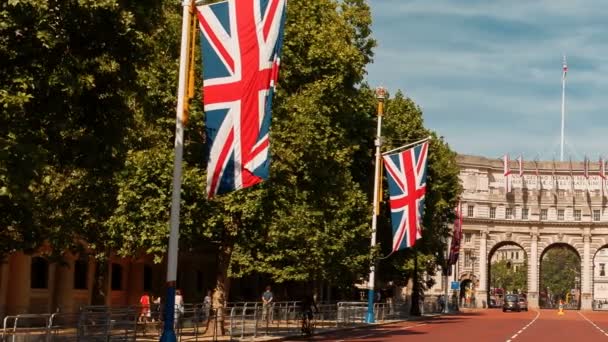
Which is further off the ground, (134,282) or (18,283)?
(134,282)

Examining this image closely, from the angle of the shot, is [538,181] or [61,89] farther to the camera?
[538,181]

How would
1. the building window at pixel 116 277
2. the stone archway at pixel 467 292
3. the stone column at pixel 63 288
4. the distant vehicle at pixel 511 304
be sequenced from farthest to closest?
the stone archway at pixel 467 292 < the distant vehicle at pixel 511 304 < the building window at pixel 116 277 < the stone column at pixel 63 288

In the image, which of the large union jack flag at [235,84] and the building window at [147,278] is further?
the building window at [147,278]

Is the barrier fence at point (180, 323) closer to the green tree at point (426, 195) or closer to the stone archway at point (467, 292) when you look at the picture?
the green tree at point (426, 195)

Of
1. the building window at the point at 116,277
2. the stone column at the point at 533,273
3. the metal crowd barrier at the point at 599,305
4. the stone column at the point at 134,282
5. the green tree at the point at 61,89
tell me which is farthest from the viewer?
A: the stone column at the point at 533,273

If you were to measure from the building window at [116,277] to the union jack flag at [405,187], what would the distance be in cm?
1576

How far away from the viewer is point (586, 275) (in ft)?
467

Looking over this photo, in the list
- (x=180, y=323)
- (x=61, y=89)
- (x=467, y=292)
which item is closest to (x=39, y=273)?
(x=180, y=323)

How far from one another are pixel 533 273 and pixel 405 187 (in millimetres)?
102712

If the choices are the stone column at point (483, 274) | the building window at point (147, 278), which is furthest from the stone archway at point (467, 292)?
the building window at point (147, 278)

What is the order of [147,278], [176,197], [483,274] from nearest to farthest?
[176,197]
[147,278]
[483,274]

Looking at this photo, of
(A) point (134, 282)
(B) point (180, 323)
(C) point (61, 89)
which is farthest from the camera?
(A) point (134, 282)

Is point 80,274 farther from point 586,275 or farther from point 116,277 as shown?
point 586,275

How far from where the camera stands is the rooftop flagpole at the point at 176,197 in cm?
2166
